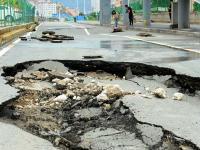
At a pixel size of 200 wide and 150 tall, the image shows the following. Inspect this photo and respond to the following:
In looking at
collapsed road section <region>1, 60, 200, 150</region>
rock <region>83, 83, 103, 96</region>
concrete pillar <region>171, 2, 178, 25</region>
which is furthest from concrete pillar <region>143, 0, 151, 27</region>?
rock <region>83, 83, 103, 96</region>

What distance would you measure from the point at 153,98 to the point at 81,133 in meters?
1.94

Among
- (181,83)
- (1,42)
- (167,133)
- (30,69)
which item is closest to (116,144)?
(167,133)

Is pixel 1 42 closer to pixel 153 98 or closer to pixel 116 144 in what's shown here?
pixel 153 98

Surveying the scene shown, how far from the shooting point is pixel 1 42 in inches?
726

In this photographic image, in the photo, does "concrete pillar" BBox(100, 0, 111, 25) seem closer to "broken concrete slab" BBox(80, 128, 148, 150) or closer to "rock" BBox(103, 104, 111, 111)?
"rock" BBox(103, 104, 111, 111)

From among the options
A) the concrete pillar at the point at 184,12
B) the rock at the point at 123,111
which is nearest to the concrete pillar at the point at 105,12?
the concrete pillar at the point at 184,12

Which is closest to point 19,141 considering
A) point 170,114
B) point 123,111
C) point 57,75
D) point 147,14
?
point 123,111

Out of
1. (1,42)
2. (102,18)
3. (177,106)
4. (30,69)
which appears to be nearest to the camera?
(177,106)

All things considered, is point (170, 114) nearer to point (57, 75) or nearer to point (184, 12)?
point (57, 75)

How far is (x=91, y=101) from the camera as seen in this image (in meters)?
6.63

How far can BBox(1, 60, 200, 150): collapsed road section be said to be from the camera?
188 inches

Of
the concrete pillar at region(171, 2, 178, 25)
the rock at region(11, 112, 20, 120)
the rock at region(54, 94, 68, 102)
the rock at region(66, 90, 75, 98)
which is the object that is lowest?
the rock at region(11, 112, 20, 120)

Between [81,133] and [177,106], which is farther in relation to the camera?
[177,106]

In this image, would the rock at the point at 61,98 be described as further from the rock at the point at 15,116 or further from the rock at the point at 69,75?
the rock at the point at 69,75
